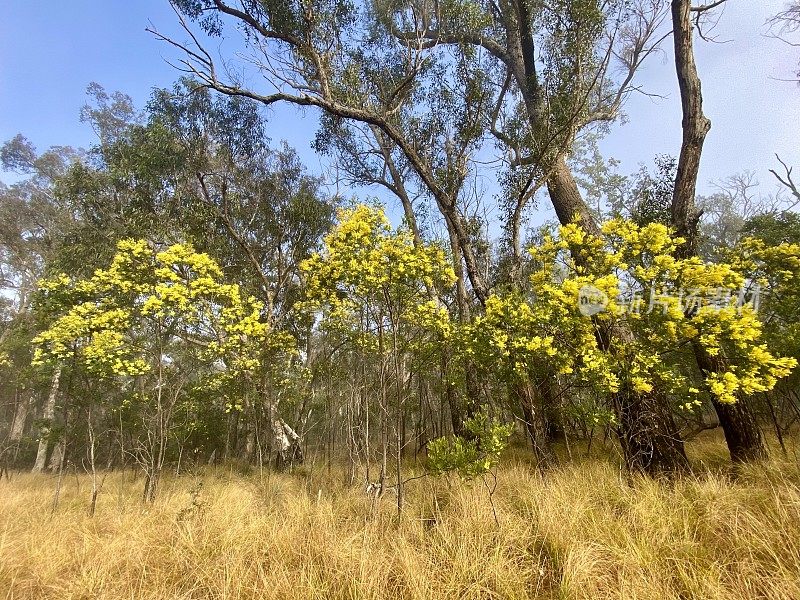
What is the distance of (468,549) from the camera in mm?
2635

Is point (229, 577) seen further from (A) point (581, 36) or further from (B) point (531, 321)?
(A) point (581, 36)

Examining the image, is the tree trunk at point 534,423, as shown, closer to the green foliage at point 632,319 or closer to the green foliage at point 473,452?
the green foliage at point 632,319

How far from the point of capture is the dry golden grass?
2236 mm

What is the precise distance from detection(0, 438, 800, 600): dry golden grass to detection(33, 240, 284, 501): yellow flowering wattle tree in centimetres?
217

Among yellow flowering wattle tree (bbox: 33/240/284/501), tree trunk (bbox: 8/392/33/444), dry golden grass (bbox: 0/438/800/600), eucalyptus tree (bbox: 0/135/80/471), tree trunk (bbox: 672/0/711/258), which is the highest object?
eucalyptus tree (bbox: 0/135/80/471)

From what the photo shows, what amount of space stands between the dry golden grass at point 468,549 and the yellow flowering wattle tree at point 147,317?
2.17m

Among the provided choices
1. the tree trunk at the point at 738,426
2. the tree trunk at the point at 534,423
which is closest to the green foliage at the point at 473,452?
the tree trunk at the point at 534,423

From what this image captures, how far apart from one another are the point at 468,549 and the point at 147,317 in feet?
18.0

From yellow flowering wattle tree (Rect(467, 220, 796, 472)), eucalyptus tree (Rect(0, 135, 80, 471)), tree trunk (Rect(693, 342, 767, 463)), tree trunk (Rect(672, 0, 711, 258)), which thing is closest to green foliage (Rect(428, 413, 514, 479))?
yellow flowering wattle tree (Rect(467, 220, 796, 472))

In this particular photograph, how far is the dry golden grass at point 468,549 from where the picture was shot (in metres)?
2.24

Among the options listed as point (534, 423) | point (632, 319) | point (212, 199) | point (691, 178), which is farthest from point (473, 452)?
point (212, 199)

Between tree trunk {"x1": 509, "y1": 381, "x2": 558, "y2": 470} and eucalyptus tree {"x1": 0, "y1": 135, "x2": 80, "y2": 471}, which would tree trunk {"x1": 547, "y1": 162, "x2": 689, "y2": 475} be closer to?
tree trunk {"x1": 509, "y1": 381, "x2": 558, "y2": 470}

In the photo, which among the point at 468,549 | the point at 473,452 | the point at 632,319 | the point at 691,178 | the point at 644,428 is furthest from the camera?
the point at 691,178

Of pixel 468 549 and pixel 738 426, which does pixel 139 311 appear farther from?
pixel 738 426
